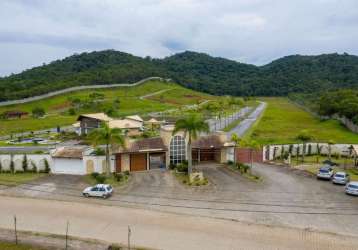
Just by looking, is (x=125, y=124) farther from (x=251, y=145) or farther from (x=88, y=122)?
(x=251, y=145)

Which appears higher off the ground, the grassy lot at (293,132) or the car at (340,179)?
the grassy lot at (293,132)

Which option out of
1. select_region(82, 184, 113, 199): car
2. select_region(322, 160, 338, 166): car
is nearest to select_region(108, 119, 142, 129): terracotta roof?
select_region(82, 184, 113, 199): car

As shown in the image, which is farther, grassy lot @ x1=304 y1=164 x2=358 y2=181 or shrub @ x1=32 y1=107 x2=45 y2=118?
shrub @ x1=32 y1=107 x2=45 y2=118

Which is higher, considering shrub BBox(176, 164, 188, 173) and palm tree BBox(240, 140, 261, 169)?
palm tree BBox(240, 140, 261, 169)

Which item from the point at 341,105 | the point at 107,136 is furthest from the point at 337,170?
the point at 341,105

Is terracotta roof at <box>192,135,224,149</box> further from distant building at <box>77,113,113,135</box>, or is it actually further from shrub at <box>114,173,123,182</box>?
distant building at <box>77,113,113,135</box>

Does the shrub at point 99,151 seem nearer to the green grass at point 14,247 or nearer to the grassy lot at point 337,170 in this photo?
the green grass at point 14,247

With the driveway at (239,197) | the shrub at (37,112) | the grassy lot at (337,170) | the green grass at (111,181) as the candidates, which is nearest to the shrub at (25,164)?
the driveway at (239,197)
